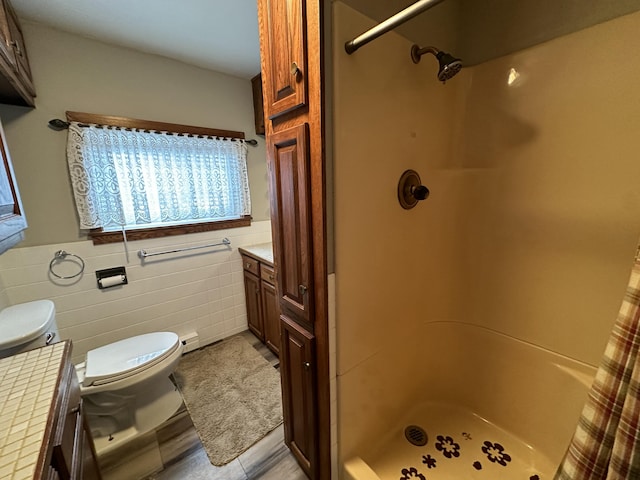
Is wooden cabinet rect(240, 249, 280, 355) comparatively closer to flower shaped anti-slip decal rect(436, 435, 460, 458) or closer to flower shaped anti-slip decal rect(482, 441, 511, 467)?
flower shaped anti-slip decal rect(436, 435, 460, 458)

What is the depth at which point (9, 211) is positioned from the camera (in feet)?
3.35

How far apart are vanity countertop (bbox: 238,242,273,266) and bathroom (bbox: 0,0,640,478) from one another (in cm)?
110

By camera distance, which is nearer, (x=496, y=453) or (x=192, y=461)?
(x=496, y=453)

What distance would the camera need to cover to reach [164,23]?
5.00 ft

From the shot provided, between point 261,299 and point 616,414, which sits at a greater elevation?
point 616,414

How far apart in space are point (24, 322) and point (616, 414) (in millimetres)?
2312

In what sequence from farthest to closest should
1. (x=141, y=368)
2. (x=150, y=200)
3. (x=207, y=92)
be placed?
(x=207, y=92) → (x=150, y=200) → (x=141, y=368)

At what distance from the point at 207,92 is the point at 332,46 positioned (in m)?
1.79

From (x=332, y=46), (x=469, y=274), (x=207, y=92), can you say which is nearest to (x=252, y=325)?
(x=469, y=274)

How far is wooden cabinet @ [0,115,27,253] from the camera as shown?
86 centimetres

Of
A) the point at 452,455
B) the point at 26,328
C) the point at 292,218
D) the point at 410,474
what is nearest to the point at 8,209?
the point at 26,328

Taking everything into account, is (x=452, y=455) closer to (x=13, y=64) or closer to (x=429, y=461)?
(x=429, y=461)

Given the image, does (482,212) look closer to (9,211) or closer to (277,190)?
(277,190)

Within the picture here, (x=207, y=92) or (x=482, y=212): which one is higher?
(x=207, y=92)
